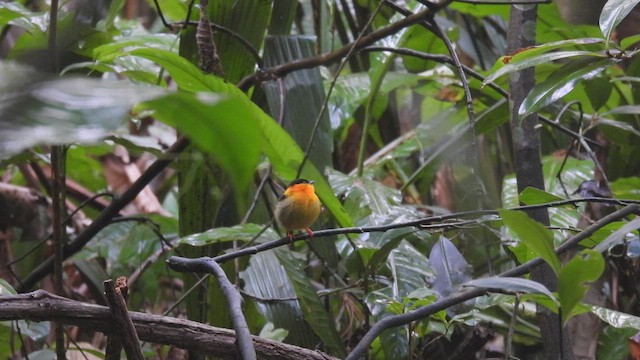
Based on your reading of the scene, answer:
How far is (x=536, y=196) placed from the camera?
162cm

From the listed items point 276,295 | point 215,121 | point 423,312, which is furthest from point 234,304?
point 276,295

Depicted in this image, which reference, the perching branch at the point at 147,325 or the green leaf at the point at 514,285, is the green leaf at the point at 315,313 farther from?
the green leaf at the point at 514,285

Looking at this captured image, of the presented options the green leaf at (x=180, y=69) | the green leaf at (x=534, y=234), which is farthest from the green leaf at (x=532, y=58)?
the green leaf at (x=180, y=69)

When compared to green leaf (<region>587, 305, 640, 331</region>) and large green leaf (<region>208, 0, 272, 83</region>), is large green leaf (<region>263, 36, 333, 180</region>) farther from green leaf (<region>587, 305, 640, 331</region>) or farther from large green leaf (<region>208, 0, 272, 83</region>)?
green leaf (<region>587, 305, 640, 331</region>)

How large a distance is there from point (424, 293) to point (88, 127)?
1.41 m

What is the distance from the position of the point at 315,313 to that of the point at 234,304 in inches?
37.5

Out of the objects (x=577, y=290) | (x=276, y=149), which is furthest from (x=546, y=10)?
(x=577, y=290)

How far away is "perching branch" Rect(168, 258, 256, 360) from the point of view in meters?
1.06

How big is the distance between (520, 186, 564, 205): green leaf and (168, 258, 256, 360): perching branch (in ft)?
2.37

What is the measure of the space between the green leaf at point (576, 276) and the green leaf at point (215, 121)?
2.51ft

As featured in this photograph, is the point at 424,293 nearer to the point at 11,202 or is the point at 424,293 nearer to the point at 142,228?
the point at 142,228

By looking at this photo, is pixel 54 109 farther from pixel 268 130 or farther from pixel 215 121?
pixel 268 130

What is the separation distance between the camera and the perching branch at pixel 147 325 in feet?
3.90

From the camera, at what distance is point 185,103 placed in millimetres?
346
